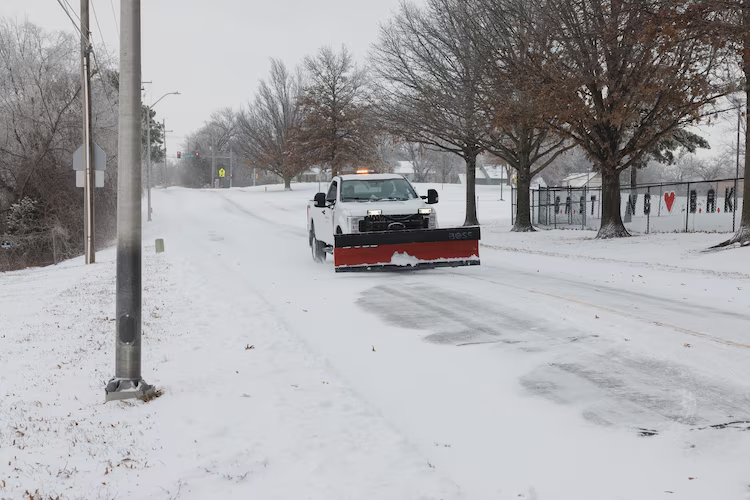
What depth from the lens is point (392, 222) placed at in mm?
13328

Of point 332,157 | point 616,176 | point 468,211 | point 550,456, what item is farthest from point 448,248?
point 332,157

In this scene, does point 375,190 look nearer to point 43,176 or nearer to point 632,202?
point 632,202

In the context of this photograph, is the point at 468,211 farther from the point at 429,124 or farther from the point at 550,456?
the point at 550,456

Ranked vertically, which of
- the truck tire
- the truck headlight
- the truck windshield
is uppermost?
the truck windshield

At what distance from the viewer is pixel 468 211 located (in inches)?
1220

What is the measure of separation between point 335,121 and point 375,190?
139ft

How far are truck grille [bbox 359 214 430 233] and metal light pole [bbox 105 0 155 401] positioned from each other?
741 centimetres

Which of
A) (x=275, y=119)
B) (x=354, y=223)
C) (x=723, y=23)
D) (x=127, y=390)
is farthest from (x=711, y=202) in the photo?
(x=275, y=119)

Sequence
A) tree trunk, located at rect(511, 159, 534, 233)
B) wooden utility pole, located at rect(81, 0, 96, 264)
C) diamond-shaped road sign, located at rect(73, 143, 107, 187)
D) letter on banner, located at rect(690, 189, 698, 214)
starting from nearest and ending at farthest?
wooden utility pole, located at rect(81, 0, 96, 264), diamond-shaped road sign, located at rect(73, 143, 107, 187), letter on banner, located at rect(690, 189, 698, 214), tree trunk, located at rect(511, 159, 534, 233)

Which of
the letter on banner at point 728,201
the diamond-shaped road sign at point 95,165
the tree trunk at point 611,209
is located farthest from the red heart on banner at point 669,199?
the diamond-shaped road sign at point 95,165

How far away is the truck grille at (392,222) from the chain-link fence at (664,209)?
13.5 meters

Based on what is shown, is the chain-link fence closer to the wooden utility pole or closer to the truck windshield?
the truck windshield

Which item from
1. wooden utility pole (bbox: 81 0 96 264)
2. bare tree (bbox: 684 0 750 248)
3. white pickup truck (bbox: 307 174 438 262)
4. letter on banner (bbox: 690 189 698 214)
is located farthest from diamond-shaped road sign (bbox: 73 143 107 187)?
letter on banner (bbox: 690 189 698 214)

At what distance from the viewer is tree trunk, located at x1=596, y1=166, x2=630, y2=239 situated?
22.3 meters
